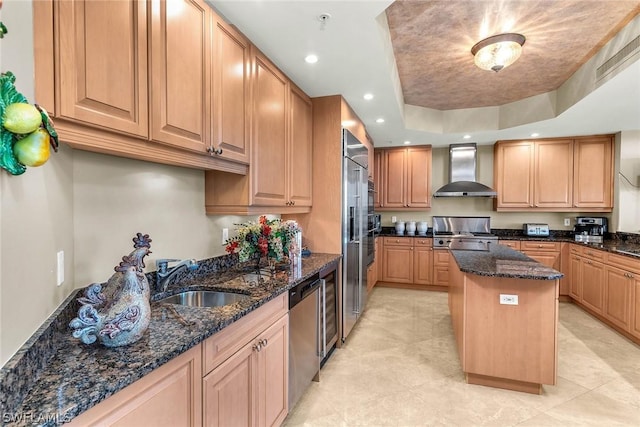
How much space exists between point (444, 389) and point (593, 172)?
4.26 meters

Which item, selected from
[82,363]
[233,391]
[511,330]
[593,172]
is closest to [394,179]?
[593,172]

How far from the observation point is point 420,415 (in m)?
2.03

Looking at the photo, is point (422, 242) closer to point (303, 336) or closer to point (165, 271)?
point (303, 336)

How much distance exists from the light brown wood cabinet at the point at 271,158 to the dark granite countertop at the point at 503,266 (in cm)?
153

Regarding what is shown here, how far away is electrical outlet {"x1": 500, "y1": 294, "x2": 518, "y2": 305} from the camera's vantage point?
2.27 m

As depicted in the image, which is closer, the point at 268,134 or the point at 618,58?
the point at 268,134

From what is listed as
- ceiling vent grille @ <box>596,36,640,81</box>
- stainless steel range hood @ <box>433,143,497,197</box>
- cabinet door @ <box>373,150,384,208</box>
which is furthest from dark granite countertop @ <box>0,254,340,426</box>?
stainless steel range hood @ <box>433,143,497,197</box>

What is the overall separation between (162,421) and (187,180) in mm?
1357

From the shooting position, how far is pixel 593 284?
3.81m

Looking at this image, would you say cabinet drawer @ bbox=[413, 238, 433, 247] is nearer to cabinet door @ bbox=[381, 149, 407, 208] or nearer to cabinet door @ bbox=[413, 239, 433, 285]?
cabinet door @ bbox=[413, 239, 433, 285]

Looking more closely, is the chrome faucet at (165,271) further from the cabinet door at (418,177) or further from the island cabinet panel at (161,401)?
the cabinet door at (418,177)

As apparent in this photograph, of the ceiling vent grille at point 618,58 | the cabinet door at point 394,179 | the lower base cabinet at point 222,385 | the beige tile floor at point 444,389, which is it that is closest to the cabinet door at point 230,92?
the lower base cabinet at point 222,385

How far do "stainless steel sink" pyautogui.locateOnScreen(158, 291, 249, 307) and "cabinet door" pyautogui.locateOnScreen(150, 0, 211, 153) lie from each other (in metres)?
0.81

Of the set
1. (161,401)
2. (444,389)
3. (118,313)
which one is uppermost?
(118,313)
